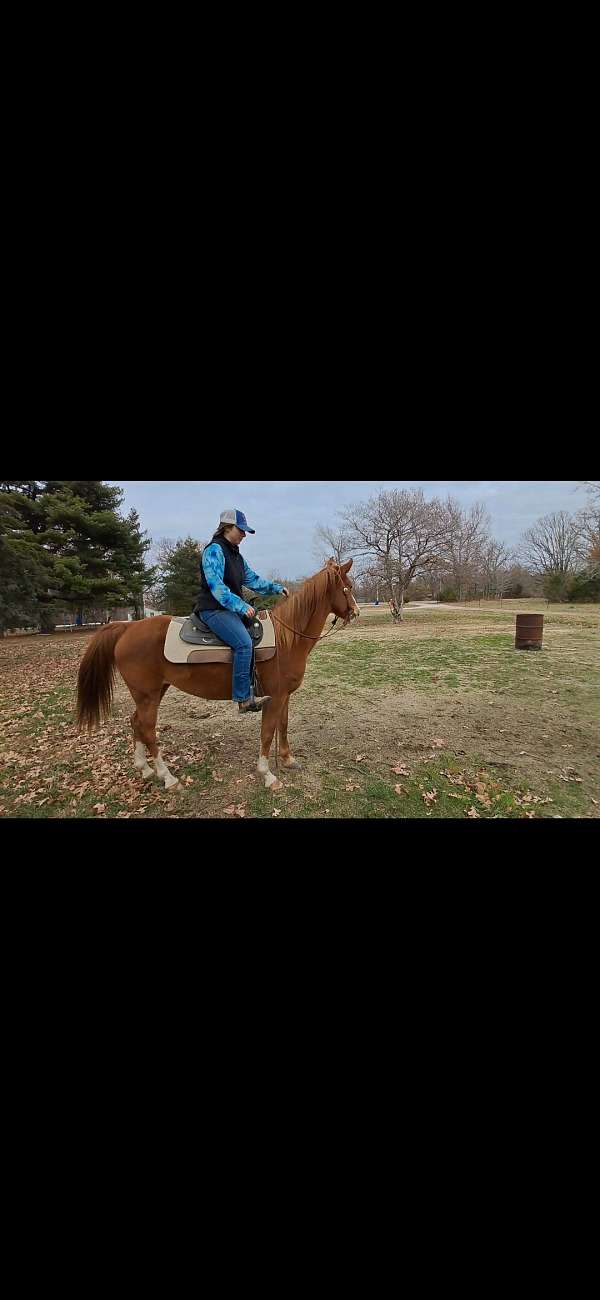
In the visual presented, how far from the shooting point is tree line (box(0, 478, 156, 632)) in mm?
1578

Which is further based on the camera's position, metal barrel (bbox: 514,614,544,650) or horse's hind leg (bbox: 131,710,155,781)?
metal barrel (bbox: 514,614,544,650)

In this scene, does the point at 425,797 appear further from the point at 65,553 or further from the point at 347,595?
the point at 65,553

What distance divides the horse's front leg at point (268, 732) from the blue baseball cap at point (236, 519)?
0.88m

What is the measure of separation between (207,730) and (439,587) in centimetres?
174

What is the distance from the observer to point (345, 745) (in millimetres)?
1678

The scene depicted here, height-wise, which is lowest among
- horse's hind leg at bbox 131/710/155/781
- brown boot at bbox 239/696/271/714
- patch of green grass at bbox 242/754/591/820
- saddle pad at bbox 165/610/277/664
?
patch of green grass at bbox 242/754/591/820

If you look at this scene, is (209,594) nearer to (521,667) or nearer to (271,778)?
(271,778)

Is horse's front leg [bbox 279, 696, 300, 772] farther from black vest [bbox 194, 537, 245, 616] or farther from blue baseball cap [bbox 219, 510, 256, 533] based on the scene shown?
blue baseball cap [bbox 219, 510, 256, 533]

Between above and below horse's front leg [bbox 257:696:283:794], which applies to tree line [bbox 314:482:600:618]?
above

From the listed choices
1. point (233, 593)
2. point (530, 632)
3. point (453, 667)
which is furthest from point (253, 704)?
point (530, 632)

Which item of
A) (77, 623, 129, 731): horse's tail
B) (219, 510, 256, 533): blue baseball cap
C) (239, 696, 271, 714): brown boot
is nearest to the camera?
→ (219, 510, 256, 533): blue baseball cap

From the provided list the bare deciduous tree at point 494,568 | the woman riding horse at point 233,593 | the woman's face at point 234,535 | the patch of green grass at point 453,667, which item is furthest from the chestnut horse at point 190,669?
the bare deciduous tree at point 494,568

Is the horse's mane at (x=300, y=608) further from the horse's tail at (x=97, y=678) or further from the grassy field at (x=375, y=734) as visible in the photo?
the horse's tail at (x=97, y=678)

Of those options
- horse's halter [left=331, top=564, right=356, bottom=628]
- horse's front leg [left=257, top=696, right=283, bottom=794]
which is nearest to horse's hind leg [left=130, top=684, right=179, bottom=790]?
horse's front leg [left=257, top=696, right=283, bottom=794]
